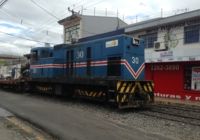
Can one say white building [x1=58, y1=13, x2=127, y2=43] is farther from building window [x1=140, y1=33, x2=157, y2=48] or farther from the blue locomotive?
the blue locomotive

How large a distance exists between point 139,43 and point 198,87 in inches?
309

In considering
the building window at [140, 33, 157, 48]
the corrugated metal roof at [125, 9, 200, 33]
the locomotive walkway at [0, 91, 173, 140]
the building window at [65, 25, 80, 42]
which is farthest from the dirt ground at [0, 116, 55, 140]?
the building window at [65, 25, 80, 42]

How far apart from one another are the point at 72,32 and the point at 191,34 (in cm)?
2242

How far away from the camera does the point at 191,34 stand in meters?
23.3

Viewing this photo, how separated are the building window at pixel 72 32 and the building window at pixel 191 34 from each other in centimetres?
1994

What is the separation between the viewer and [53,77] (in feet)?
71.4

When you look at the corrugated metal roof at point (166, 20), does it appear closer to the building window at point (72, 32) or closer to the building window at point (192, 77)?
the building window at point (192, 77)

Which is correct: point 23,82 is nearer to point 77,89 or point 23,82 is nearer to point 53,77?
point 53,77

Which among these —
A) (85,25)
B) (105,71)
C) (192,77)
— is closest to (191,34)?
(192,77)

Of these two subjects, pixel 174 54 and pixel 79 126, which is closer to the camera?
pixel 79 126

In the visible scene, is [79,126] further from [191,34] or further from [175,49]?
[175,49]

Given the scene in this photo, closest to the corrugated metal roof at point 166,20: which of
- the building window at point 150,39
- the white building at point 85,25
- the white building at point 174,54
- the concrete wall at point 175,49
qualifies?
the white building at point 174,54

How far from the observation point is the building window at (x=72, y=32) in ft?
138

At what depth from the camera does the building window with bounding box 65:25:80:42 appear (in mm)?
42188
